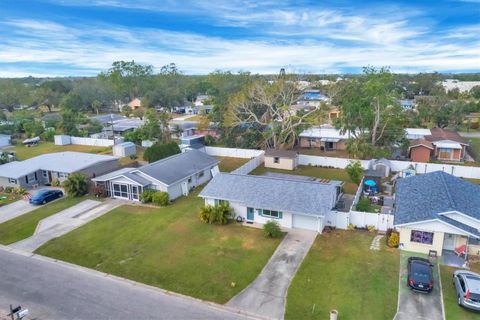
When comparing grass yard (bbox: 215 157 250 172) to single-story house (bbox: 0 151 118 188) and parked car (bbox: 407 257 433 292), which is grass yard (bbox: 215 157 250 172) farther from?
parked car (bbox: 407 257 433 292)

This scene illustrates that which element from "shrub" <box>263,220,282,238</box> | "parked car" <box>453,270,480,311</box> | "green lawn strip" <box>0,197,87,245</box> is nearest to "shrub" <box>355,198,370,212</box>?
"shrub" <box>263,220,282,238</box>

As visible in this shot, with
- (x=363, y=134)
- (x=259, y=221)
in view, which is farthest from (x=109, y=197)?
(x=363, y=134)

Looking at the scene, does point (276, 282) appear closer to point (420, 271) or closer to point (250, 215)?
point (420, 271)

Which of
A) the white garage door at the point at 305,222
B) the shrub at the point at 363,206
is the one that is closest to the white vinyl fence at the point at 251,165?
the white garage door at the point at 305,222

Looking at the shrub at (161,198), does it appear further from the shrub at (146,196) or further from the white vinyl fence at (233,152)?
the white vinyl fence at (233,152)

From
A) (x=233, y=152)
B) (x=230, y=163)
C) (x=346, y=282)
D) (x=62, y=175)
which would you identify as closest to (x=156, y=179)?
(x=62, y=175)
